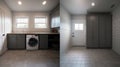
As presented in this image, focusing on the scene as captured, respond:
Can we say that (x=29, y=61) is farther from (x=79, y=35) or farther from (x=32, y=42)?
(x=79, y=35)

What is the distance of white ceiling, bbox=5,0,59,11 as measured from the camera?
517 centimetres

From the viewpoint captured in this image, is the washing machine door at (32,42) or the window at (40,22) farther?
the window at (40,22)

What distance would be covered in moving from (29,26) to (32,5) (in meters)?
1.06

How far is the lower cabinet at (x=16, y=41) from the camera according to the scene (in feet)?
17.4

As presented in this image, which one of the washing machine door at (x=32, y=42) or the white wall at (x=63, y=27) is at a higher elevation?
the white wall at (x=63, y=27)

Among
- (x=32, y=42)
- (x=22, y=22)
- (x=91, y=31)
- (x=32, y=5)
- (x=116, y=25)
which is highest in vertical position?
(x=32, y=5)

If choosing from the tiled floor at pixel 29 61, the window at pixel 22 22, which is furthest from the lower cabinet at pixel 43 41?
the tiled floor at pixel 29 61

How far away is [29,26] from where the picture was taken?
607cm

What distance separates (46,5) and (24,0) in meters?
0.89

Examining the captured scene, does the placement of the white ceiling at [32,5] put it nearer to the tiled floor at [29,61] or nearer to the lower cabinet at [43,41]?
the lower cabinet at [43,41]

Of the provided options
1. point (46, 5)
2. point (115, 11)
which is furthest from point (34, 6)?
point (115, 11)

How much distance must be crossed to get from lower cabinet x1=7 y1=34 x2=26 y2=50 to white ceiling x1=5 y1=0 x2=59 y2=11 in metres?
1.24

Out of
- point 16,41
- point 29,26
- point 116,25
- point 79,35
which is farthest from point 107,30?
point 29,26

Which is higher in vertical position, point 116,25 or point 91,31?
point 116,25
